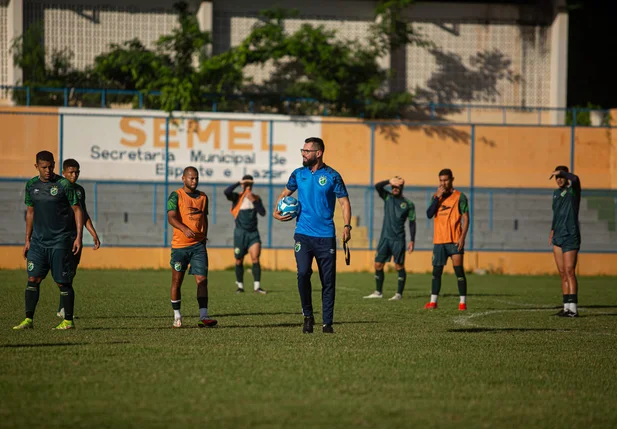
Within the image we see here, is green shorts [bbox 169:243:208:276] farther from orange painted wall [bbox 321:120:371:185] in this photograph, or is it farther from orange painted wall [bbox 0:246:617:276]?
orange painted wall [bbox 321:120:371:185]

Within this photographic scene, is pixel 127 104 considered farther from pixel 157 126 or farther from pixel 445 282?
pixel 445 282

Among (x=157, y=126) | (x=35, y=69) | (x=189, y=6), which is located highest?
(x=189, y=6)

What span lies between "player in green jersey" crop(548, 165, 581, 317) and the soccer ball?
487 cm

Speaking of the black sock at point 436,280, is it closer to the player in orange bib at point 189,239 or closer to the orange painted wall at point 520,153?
the player in orange bib at point 189,239

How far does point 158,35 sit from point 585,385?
1172 inches

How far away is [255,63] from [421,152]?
7.28 meters

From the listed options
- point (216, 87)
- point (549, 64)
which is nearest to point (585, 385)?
point (216, 87)

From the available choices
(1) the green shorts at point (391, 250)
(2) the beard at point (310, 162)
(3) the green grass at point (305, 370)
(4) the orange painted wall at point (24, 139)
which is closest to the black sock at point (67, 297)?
(3) the green grass at point (305, 370)

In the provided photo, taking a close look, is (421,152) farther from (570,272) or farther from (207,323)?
(207,323)

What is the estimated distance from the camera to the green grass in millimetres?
6156

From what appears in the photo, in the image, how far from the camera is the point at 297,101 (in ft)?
109

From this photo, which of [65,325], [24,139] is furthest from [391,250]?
[24,139]

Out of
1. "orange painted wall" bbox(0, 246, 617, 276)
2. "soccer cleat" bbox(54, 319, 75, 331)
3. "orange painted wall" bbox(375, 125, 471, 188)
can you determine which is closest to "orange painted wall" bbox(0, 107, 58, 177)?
"orange painted wall" bbox(0, 246, 617, 276)

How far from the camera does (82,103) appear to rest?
32000 mm
